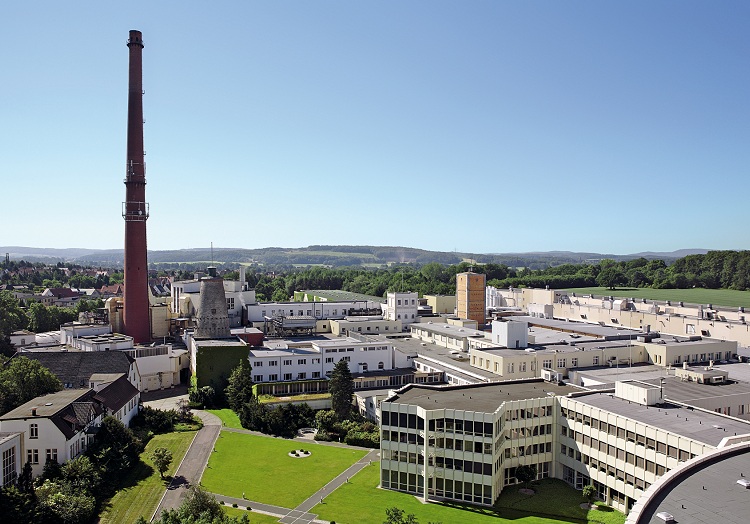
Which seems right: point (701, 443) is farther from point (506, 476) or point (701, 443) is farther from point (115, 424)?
point (115, 424)

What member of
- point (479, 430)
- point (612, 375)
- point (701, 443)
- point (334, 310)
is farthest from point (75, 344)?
point (701, 443)

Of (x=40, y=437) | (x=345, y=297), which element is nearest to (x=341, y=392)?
(x=40, y=437)

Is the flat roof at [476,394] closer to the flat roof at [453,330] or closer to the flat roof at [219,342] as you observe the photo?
the flat roof at [453,330]

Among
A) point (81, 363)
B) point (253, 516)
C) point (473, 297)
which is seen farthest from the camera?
point (473, 297)

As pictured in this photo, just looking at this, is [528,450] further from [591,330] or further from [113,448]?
[591,330]

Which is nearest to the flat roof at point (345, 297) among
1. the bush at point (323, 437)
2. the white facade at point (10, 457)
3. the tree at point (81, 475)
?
the bush at point (323, 437)

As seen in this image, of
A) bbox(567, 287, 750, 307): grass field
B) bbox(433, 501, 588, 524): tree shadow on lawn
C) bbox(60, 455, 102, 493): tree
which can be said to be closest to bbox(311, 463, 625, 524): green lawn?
bbox(433, 501, 588, 524): tree shadow on lawn

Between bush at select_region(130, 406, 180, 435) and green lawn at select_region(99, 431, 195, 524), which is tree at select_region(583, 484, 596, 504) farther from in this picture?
bush at select_region(130, 406, 180, 435)
